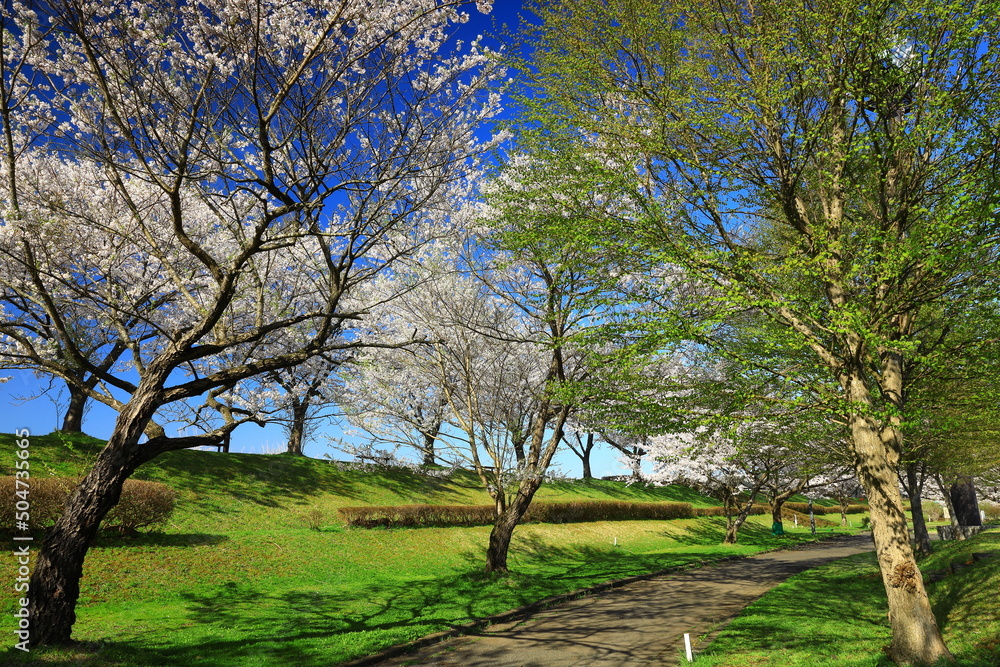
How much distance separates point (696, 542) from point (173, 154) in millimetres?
26435

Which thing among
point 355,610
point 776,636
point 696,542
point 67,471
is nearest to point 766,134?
point 776,636

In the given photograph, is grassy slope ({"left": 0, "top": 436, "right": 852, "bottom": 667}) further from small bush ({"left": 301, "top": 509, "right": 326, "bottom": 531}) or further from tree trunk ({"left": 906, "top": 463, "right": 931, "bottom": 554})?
tree trunk ({"left": 906, "top": 463, "right": 931, "bottom": 554})

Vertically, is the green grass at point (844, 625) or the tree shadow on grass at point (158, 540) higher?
the tree shadow on grass at point (158, 540)

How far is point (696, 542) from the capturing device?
26.6m

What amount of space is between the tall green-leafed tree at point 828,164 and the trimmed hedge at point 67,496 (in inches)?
450

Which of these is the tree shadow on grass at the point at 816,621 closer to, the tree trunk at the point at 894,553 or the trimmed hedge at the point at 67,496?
the tree trunk at the point at 894,553

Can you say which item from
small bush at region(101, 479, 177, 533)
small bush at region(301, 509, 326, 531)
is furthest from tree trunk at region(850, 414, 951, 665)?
small bush at region(301, 509, 326, 531)

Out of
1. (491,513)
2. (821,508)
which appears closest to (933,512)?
(821,508)

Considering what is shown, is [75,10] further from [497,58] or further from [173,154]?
[497,58]

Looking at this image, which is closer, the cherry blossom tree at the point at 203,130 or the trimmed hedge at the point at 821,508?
the cherry blossom tree at the point at 203,130

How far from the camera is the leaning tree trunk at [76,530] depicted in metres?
7.09

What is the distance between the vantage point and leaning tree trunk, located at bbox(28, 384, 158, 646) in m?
7.09

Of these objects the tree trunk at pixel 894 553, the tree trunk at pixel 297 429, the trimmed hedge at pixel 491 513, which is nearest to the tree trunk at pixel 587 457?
the trimmed hedge at pixel 491 513

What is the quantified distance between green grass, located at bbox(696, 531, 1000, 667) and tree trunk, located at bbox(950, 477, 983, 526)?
48.0 feet
